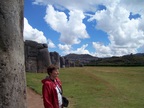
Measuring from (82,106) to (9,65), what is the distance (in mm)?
9808

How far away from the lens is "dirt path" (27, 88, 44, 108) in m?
15.2

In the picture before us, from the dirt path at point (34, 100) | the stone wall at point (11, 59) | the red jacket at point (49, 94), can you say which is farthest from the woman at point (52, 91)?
the dirt path at point (34, 100)

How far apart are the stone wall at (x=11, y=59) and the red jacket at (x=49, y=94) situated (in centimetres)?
108

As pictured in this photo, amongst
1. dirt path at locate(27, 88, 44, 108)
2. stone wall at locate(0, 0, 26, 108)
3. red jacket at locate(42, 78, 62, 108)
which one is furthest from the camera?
dirt path at locate(27, 88, 44, 108)

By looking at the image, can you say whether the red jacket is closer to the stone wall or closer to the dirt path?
the stone wall

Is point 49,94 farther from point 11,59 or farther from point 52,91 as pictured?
point 11,59

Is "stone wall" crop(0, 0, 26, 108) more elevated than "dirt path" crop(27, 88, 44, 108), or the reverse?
"stone wall" crop(0, 0, 26, 108)

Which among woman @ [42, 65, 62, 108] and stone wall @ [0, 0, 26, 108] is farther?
woman @ [42, 65, 62, 108]

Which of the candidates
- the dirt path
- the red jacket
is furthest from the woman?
the dirt path

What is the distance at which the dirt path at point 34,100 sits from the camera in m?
15.2

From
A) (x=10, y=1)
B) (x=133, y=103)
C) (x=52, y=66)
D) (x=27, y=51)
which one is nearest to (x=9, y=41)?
(x=10, y=1)

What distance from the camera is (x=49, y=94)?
21.4 feet

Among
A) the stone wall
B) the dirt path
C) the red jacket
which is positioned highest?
the stone wall

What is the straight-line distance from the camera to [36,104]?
15.4m
